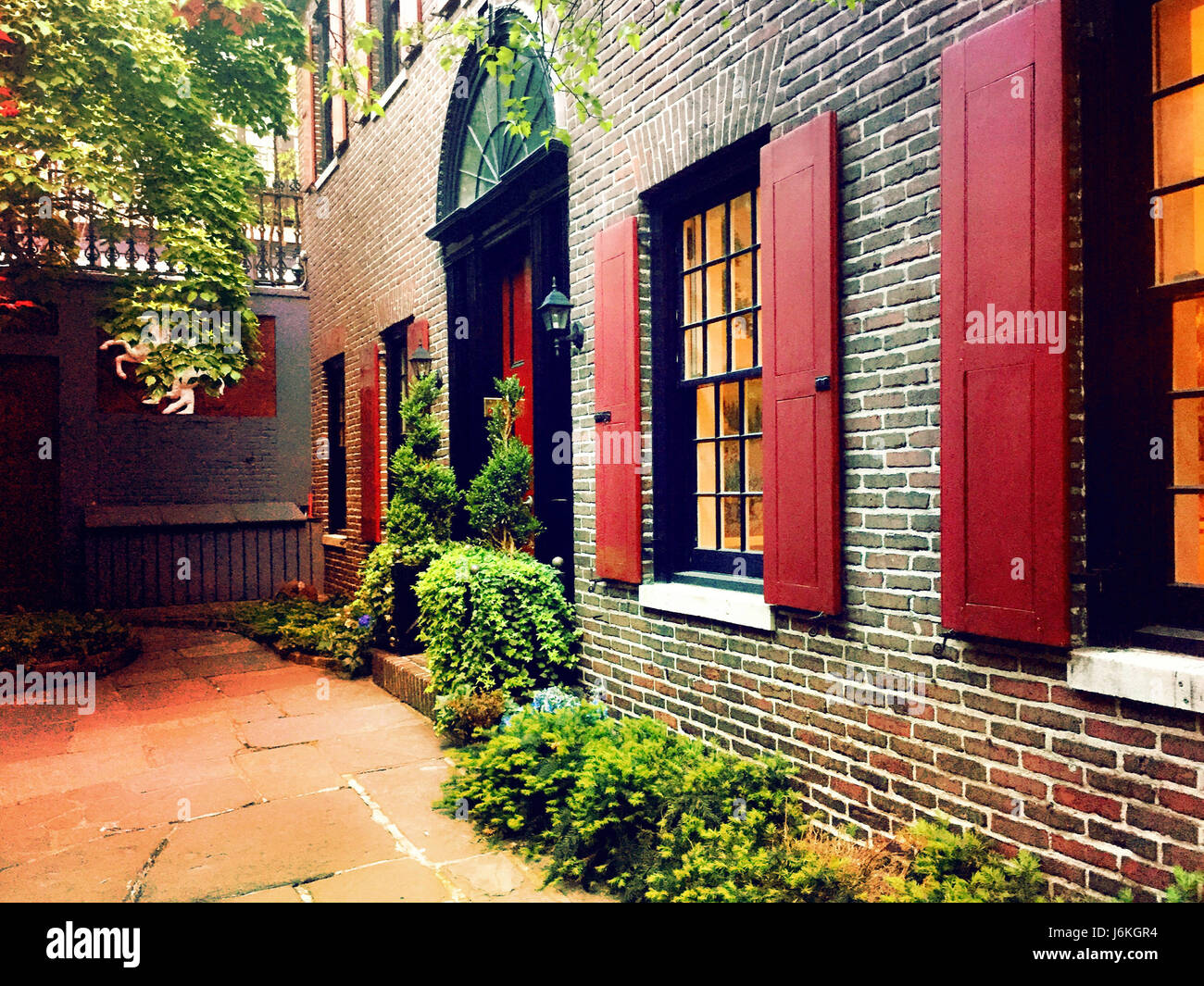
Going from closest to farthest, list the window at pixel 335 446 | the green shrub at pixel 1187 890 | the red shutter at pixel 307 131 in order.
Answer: the green shrub at pixel 1187 890, the window at pixel 335 446, the red shutter at pixel 307 131

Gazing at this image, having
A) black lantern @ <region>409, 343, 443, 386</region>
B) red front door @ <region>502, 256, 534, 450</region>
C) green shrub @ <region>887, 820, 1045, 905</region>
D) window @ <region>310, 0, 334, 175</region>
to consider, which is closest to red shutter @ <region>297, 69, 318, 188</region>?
window @ <region>310, 0, 334, 175</region>

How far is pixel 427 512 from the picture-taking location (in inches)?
266

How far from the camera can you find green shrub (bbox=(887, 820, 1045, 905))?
2.54 metres

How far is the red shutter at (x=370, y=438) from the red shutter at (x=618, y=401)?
4656 mm

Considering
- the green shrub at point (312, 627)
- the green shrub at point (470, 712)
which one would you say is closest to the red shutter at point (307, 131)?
the green shrub at point (312, 627)

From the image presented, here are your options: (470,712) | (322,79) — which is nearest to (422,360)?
(470,712)

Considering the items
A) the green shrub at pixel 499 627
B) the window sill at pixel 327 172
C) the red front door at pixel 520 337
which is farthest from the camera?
the window sill at pixel 327 172

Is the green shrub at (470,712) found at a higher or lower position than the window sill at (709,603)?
lower

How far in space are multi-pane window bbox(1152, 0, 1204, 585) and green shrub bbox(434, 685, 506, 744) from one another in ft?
11.5

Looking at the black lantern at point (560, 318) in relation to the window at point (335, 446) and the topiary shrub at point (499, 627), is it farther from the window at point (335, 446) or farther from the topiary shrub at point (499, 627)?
the window at point (335, 446)

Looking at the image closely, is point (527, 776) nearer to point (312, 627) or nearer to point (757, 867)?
point (757, 867)

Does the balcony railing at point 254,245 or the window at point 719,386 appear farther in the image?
the balcony railing at point 254,245

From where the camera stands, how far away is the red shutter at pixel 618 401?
15.1ft
